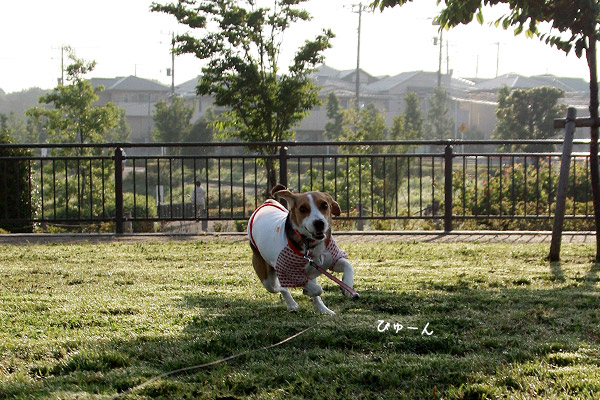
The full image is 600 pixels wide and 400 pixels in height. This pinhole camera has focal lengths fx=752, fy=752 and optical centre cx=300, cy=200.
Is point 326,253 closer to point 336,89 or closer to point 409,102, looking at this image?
point 409,102

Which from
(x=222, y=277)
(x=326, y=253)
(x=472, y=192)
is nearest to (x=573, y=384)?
(x=326, y=253)

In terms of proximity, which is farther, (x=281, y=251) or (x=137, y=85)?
(x=137, y=85)

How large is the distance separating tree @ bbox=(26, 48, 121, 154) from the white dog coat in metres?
25.0

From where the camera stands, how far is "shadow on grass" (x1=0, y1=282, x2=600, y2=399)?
3.11 meters

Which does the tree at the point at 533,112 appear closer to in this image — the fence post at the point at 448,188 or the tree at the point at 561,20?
the fence post at the point at 448,188

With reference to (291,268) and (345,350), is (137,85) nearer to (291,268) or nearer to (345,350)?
(291,268)

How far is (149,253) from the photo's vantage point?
8414 millimetres

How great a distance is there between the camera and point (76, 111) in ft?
98.3

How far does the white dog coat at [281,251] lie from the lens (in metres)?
4.59

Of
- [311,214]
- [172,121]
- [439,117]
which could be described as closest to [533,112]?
[439,117]

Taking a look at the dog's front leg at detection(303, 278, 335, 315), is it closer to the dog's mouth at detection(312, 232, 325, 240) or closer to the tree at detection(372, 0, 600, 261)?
the dog's mouth at detection(312, 232, 325, 240)

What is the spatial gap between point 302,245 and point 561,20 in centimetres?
385

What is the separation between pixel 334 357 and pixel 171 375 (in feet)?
2.49

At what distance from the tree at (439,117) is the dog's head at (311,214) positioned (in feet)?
242
